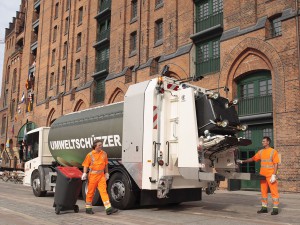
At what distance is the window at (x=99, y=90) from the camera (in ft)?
102

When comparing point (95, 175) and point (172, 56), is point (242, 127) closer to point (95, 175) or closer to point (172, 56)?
point (95, 175)

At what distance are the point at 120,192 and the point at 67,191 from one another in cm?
142

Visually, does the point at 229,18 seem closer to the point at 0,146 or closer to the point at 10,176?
the point at 10,176

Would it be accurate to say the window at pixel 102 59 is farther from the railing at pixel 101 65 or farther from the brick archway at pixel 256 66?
the brick archway at pixel 256 66

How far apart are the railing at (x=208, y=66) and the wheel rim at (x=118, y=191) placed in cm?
1282

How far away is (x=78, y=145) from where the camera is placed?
11867 millimetres

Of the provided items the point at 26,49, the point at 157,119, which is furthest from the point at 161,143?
the point at 26,49

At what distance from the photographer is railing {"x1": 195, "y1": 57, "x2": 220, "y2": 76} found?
2092cm

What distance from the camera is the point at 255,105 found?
18484 mm

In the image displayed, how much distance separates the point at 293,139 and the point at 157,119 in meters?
9.29

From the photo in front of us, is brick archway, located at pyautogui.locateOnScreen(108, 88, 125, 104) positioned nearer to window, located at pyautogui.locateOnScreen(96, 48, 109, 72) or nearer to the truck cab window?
window, located at pyautogui.locateOnScreen(96, 48, 109, 72)

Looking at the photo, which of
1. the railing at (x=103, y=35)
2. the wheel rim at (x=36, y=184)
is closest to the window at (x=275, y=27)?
the wheel rim at (x=36, y=184)

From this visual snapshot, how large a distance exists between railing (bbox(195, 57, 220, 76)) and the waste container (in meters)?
13.7

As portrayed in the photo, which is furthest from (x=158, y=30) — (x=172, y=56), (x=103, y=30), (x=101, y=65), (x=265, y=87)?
(x=265, y=87)
